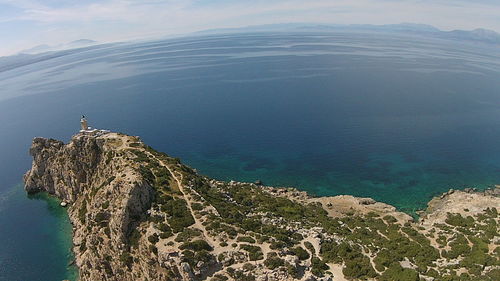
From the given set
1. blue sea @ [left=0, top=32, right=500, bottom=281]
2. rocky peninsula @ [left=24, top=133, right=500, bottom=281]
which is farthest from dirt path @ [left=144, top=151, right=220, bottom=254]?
blue sea @ [left=0, top=32, right=500, bottom=281]

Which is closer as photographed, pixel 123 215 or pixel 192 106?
pixel 123 215

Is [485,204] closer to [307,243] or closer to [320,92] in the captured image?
[307,243]

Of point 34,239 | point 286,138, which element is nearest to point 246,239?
point 34,239

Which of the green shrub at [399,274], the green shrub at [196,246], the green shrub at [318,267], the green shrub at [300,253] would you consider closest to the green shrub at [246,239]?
the green shrub at [196,246]

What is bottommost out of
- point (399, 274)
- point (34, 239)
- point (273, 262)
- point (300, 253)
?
point (34, 239)

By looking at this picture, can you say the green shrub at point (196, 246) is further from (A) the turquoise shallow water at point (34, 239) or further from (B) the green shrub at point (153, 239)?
(A) the turquoise shallow water at point (34, 239)

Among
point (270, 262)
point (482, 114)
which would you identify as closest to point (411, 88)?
point (482, 114)

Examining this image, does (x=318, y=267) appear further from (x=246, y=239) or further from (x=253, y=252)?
(x=246, y=239)

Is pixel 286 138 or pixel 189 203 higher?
pixel 189 203
